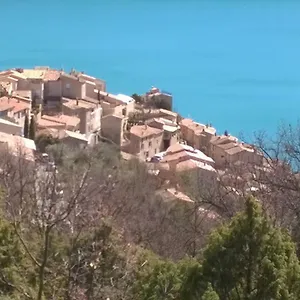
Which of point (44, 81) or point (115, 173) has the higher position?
point (44, 81)

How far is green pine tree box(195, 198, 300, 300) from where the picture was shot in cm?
338

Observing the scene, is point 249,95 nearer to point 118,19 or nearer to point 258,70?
point 258,70

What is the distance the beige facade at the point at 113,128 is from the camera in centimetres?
1897

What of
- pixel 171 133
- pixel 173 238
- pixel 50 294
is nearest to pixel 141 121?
pixel 171 133

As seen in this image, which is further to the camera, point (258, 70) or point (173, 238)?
point (258, 70)

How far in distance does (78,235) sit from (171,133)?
15.5 m

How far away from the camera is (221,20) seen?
57438 millimetres

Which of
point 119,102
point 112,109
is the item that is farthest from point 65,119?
point 119,102

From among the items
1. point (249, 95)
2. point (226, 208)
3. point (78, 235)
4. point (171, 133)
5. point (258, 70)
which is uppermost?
point (258, 70)

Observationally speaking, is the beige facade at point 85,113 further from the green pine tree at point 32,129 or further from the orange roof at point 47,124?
the green pine tree at point 32,129

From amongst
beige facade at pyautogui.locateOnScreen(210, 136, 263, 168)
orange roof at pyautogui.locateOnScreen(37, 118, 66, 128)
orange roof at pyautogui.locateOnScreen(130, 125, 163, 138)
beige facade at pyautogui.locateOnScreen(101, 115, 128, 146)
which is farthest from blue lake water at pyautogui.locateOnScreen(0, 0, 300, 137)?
orange roof at pyautogui.locateOnScreen(37, 118, 66, 128)

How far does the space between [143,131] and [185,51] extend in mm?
23363

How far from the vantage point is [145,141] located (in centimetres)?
1864

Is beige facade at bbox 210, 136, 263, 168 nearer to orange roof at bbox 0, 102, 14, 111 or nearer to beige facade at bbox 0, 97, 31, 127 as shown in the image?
beige facade at bbox 0, 97, 31, 127
